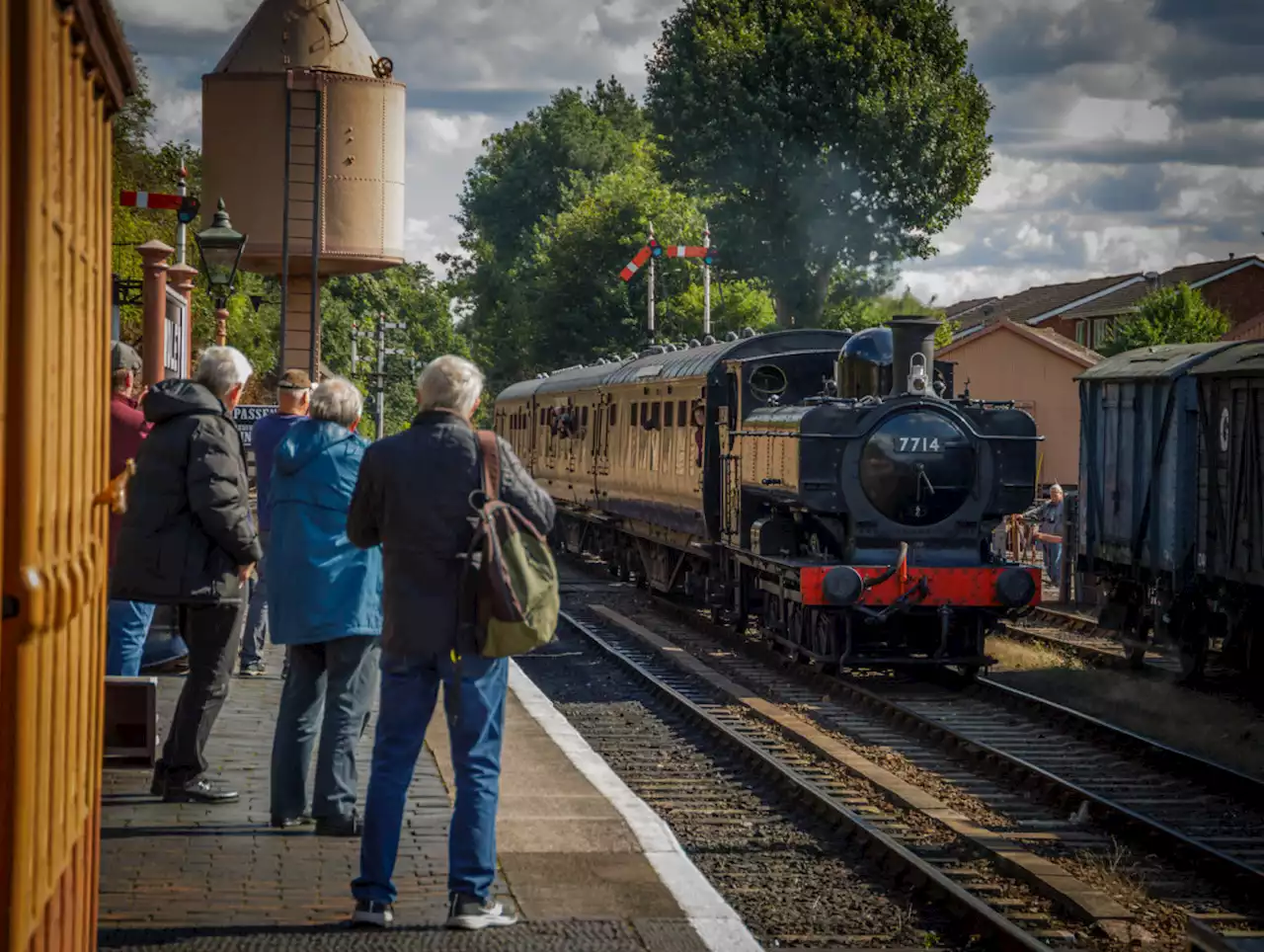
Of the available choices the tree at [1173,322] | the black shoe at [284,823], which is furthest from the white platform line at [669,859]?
the tree at [1173,322]

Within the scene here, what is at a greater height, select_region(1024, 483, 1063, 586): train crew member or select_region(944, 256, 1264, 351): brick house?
select_region(944, 256, 1264, 351): brick house

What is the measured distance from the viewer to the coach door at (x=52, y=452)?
133 inches

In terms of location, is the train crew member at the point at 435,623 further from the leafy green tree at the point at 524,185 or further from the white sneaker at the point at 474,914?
the leafy green tree at the point at 524,185

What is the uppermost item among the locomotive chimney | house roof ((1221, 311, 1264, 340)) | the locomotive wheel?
house roof ((1221, 311, 1264, 340))

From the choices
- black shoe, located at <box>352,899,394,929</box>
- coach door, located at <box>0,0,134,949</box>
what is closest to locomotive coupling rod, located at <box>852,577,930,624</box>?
black shoe, located at <box>352,899,394,929</box>

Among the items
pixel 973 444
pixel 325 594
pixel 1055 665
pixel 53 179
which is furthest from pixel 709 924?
pixel 1055 665

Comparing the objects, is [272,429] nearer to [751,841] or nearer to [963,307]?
[751,841]

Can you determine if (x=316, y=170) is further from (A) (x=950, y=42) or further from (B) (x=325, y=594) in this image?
(A) (x=950, y=42)

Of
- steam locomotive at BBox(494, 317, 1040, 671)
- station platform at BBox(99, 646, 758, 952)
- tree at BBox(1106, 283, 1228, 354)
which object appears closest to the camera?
station platform at BBox(99, 646, 758, 952)

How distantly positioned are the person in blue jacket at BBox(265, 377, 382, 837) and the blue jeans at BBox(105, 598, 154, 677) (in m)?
1.38

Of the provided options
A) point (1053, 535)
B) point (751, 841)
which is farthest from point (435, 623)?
point (1053, 535)

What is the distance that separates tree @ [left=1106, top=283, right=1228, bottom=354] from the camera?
172ft

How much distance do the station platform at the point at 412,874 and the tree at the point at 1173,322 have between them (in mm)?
46204

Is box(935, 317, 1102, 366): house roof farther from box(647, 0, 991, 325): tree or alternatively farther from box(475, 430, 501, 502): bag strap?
box(475, 430, 501, 502): bag strap
